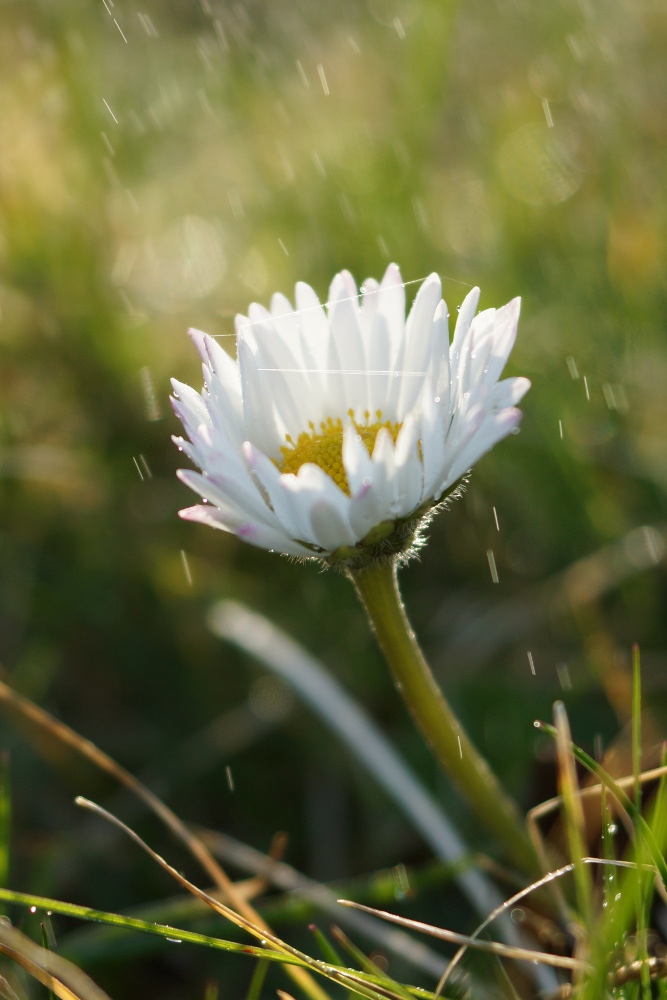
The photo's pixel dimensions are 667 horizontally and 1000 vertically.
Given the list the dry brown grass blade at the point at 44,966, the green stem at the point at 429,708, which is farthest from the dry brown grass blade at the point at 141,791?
the green stem at the point at 429,708

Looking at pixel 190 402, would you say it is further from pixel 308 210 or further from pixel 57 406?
pixel 308 210

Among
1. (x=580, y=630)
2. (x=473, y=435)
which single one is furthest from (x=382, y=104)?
(x=473, y=435)

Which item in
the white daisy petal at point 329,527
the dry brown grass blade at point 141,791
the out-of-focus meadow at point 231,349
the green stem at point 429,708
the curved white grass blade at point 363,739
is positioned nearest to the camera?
the white daisy petal at point 329,527

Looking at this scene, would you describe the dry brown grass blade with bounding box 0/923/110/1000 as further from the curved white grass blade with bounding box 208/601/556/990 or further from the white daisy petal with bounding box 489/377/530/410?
the white daisy petal with bounding box 489/377/530/410

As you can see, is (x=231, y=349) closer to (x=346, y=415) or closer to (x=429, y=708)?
(x=346, y=415)

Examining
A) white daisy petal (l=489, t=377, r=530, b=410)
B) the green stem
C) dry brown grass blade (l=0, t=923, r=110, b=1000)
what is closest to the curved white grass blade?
the green stem

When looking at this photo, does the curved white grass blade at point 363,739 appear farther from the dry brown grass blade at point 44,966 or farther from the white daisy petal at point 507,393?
the white daisy petal at point 507,393

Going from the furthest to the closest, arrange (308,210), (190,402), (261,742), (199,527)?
1. (308,210)
2. (199,527)
3. (261,742)
4. (190,402)

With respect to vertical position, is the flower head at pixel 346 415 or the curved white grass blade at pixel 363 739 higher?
the flower head at pixel 346 415
